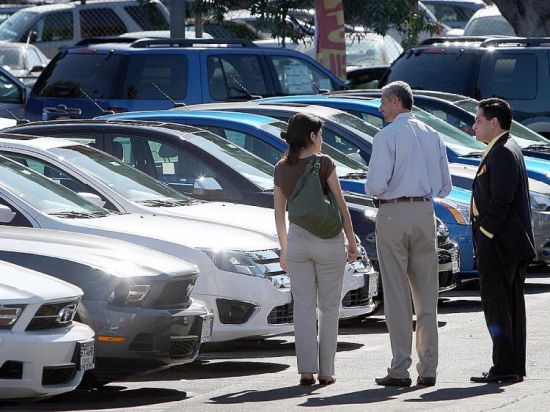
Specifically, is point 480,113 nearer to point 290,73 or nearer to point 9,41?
point 290,73

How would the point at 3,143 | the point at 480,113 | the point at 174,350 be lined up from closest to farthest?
the point at 174,350, the point at 480,113, the point at 3,143

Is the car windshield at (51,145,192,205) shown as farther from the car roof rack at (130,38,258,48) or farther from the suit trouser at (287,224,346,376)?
the car roof rack at (130,38,258,48)

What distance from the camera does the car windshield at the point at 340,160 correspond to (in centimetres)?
1357

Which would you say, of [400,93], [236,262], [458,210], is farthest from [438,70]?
[400,93]

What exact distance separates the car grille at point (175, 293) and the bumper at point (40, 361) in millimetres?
890

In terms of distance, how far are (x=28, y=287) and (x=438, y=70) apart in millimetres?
12919

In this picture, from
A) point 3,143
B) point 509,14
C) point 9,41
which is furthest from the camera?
point 9,41

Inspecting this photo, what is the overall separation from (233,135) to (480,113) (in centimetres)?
435

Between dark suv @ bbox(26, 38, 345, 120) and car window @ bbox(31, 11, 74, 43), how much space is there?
12.7 metres

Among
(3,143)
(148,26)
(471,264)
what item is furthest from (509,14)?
(3,143)

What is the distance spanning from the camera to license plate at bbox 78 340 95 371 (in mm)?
8094

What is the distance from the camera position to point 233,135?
44.3 feet

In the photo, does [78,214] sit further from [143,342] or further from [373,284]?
[373,284]

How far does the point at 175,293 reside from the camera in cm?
898
